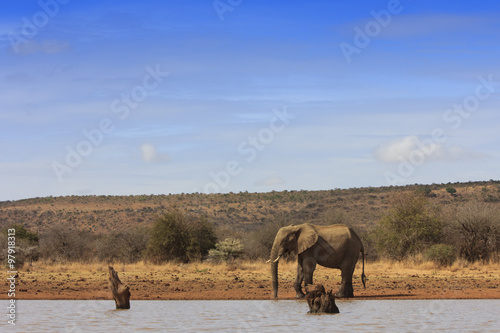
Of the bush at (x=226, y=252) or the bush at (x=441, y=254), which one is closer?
the bush at (x=441, y=254)

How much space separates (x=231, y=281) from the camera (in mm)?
28719

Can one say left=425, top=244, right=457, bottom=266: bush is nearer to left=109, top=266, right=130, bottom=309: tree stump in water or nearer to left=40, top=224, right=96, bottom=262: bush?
left=109, top=266, right=130, bottom=309: tree stump in water

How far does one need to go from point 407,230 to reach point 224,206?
172ft

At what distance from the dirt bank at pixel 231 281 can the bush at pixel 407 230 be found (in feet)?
6.85

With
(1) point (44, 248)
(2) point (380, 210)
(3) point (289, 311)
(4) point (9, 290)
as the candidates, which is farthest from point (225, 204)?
(3) point (289, 311)

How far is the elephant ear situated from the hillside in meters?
44.7

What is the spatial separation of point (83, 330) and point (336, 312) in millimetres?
6819

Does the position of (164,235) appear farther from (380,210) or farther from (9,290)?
(380,210)

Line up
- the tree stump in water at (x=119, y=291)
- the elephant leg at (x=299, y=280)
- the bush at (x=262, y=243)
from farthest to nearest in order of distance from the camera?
the bush at (x=262, y=243)
the elephant leg at (x=299, y=280)
the tree stump in water at (x=119, y=291)

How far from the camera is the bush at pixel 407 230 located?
3678 centimetres

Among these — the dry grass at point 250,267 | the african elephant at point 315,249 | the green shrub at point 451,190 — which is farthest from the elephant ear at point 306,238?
the green shrub at point 451,190

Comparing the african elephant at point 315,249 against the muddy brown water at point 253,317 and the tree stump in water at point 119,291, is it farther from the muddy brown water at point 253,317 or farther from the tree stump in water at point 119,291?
the tree stump in water at point 119,291

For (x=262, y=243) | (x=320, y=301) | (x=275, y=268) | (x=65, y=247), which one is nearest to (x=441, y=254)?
(x=262, y=243)

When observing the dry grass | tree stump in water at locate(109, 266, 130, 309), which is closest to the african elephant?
tree stump in water at locate(109, 266, 130, 309)
